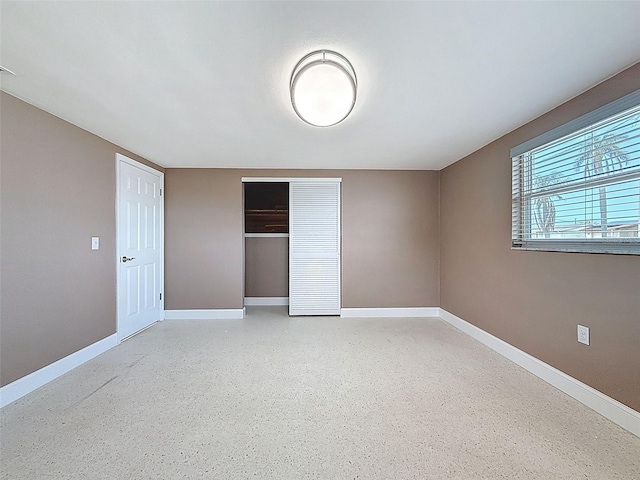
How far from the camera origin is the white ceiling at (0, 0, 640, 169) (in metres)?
1.43

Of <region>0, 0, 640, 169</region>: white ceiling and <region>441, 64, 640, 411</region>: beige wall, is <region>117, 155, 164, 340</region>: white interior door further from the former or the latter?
<region>441, 64, 640, 411</region>: beige wall

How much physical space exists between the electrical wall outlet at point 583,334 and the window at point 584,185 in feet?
1.85

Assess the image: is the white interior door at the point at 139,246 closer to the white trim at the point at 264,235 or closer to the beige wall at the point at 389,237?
the white trim at the point at 264,235

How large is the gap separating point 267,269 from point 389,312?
2200 millimetres

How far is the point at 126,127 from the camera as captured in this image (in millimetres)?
2838

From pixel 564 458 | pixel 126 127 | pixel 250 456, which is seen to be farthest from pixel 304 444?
pixel 126 127

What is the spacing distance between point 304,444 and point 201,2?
2.31 m

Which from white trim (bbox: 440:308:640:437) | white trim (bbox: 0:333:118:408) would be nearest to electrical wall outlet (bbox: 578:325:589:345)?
white trim (bbox: 440:308:640:437)

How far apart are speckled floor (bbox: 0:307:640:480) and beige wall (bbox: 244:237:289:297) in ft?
7.34

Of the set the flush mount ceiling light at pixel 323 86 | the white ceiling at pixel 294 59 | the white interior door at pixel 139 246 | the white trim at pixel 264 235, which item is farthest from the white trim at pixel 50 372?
the flush mount ceiling light at pixel 323 86

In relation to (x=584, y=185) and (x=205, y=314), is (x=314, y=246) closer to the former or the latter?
(x=205, y=314)

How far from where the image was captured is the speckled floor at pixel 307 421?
1.57 metres

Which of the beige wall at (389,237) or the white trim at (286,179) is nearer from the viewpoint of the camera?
the white trim at (286,179)

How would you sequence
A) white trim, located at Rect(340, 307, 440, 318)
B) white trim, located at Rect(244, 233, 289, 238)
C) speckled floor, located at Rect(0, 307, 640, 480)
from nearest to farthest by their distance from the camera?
speckled floor, located at Rect(0, 307, 640, 480), white trim, located at Rect(340, 307, 440, 318), white trim, located at Rect(244, 233, 289, 238)
